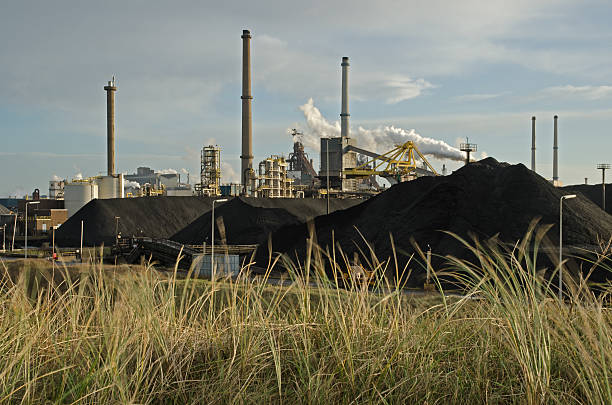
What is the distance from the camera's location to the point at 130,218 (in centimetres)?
6238

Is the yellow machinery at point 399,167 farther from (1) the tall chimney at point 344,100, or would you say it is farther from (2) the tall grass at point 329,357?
(2) the tall grass at point 329,357

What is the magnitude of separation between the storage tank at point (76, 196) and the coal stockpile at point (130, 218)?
10097 millimetres

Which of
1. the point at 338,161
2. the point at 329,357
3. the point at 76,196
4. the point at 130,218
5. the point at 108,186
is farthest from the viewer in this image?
the point at 338,161

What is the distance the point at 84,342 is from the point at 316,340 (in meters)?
2.49

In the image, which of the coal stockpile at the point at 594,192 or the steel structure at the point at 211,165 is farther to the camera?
the steel structure at the point at 211,165

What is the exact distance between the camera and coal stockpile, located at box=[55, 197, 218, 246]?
5725 centimetres

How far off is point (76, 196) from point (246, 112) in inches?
1008

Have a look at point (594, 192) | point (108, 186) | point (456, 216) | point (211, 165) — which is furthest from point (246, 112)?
point (456, 216)

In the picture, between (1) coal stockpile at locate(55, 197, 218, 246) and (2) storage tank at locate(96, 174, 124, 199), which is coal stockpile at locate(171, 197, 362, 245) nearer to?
(1) coal stockpile at locate(55, 197, 218, 246)

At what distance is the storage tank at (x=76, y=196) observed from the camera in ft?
236

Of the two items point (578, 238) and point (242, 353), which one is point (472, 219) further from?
point (242, 353)

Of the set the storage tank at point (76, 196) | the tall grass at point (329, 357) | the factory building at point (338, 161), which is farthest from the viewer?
the factory building at point (338, 161)

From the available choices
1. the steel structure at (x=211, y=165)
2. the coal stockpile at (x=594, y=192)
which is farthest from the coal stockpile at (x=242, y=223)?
the coal stockpile at (x=594, y=192)

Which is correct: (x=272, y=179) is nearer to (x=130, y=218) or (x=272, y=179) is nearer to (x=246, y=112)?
(x=246, y=112)
